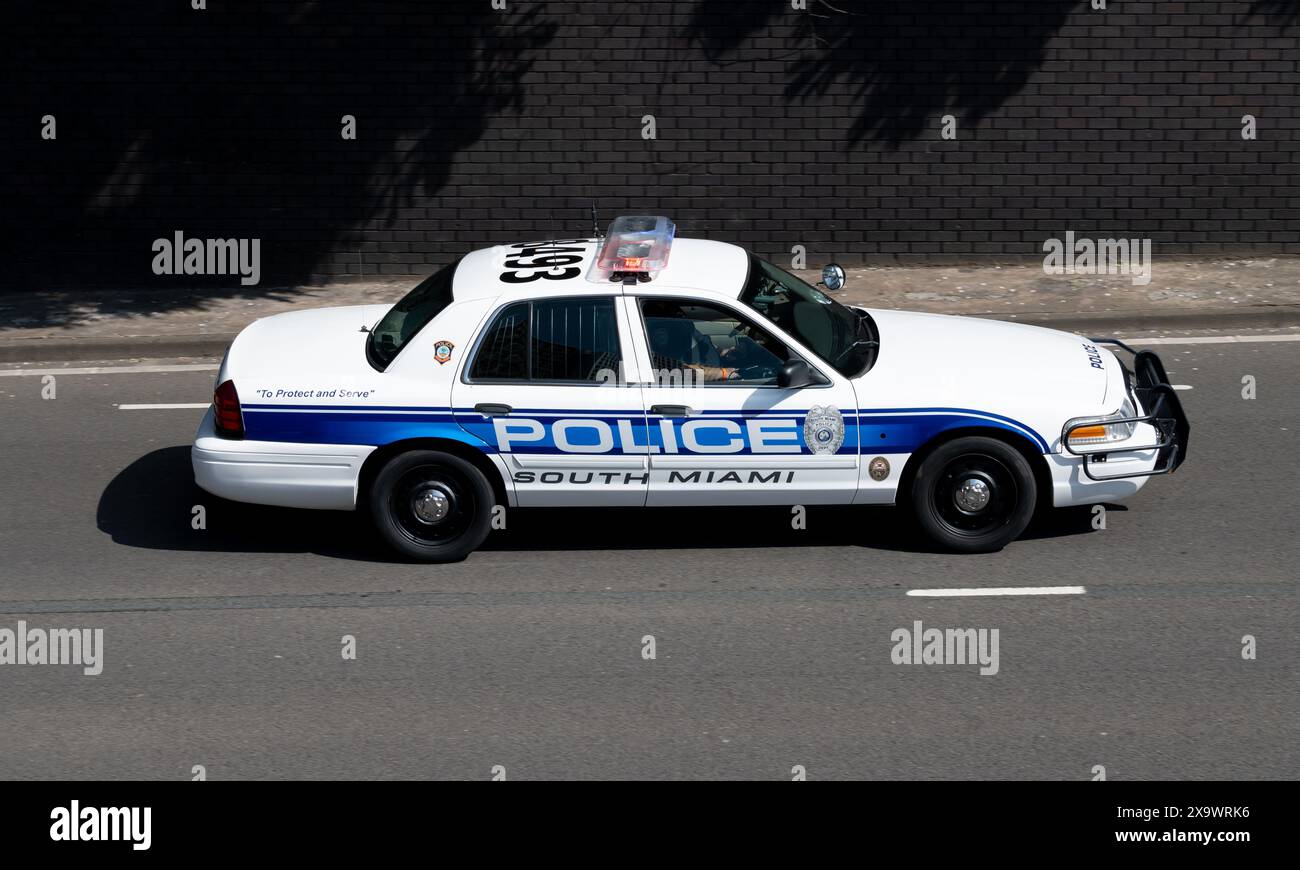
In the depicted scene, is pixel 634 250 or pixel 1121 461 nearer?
pixel 1121 461

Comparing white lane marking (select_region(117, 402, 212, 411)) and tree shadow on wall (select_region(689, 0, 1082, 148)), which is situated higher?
tree shadow on wall (select_region(689, 0, 1082, 148))

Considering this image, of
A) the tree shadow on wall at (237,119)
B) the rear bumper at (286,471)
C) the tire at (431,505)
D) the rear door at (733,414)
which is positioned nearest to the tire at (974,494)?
the rear door at (733,414)

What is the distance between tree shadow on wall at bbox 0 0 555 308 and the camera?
14469mm

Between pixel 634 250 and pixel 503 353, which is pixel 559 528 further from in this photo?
pixel 634 250

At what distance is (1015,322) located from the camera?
12758 mm

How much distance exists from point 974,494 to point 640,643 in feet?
6.66

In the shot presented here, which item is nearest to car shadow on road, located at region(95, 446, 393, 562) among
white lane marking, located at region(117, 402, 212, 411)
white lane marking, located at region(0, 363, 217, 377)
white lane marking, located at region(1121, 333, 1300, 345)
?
white lane marking, located at region(117, 402, 212, 411)

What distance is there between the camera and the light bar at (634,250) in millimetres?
8258

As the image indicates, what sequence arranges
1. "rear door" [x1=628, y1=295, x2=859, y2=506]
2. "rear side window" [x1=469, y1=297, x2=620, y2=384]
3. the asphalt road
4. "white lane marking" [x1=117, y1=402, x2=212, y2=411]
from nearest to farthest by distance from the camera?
the asphalt road
"rear door" [x1=628, y1=295, x2=859, y2=506]
"rear side window" [x1=469, y1=297, x2=620, y2=384]
"white lane marking" [x1=117, y1=402, x2=212, y2=411]

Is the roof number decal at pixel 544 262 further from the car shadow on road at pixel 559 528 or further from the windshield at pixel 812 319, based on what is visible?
the car shadow on road at pixel 559 528

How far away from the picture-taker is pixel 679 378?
26.5 ft

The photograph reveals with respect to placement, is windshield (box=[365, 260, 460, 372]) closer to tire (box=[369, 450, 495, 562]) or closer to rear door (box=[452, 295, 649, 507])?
rear door (box=[452, 295, 649, 507])

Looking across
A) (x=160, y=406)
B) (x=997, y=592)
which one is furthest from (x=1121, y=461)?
(x=160, y=406)

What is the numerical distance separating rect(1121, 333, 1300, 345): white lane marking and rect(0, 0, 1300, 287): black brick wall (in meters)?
2.58
